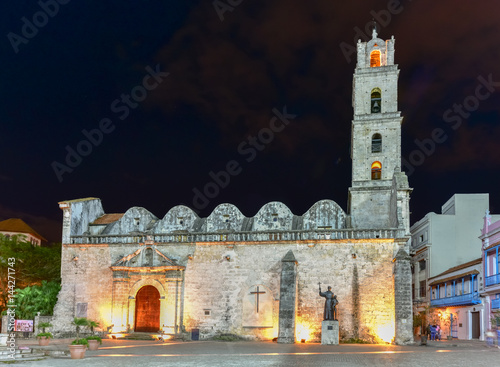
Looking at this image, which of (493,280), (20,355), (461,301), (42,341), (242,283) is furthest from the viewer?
(461,301)

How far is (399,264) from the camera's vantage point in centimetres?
2300

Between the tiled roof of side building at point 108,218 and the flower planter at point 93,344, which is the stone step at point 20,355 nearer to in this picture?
the flower planter at point 93,344

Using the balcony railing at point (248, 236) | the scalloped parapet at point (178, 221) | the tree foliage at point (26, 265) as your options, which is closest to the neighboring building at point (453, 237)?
the balcony railing at point (248, 236)

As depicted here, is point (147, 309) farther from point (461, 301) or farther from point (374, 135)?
point (461, 301)

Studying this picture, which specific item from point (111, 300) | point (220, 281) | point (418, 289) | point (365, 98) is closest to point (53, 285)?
point (111, 300)

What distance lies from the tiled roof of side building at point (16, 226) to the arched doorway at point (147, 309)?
31921 millimetres

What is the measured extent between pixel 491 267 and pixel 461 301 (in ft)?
12.3

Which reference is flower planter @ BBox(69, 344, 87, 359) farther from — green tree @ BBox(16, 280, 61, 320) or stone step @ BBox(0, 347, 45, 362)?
green tree @ BBox(16, 280, 61, 320)

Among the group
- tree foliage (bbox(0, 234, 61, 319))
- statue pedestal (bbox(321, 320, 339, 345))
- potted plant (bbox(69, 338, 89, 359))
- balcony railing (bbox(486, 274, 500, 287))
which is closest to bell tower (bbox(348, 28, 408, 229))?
balcony railing (bbox(486, 274, 500, 287))

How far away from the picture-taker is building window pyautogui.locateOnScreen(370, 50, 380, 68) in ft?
101

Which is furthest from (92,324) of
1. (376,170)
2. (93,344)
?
(376,170)

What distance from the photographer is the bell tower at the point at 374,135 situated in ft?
92.2

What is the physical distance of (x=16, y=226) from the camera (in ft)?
176

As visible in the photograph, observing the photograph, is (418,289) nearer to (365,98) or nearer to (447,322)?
(447,322)
